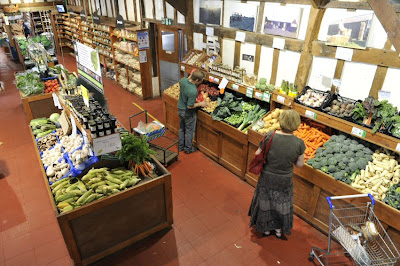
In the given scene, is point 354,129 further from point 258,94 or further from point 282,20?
point 282,20

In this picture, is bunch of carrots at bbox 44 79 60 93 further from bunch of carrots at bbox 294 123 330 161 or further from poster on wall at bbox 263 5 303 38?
bunch of carrots at bbox 294 123 330 161

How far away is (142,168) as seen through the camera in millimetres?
3684

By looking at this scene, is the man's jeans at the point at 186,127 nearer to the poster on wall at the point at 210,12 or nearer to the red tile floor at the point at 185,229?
the red tile floor at the point at 185,229

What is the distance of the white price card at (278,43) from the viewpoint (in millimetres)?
4647

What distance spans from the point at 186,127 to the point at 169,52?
3.44 m

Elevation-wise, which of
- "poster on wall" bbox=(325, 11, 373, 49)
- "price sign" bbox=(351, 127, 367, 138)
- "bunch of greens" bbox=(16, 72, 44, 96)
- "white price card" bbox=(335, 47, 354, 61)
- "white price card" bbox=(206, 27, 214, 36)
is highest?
"poster on wall" bbox=(325, 11, 373, 49)

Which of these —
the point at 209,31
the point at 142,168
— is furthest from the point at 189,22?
the point at 142,168

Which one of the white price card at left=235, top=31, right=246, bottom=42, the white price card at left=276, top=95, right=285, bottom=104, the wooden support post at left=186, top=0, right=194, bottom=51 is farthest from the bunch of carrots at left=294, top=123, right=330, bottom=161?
the wooden support post at left=186, top=0, right=194, bottom=51

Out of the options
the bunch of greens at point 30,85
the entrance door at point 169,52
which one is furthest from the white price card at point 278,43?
the bunch of greens at point 30,85

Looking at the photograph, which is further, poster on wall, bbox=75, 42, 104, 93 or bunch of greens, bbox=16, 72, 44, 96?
bunch of greens, bbox=16, 72, 44, 96

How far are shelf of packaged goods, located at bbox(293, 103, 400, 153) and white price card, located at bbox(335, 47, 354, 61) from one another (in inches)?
34.2

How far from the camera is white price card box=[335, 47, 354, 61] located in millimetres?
3848

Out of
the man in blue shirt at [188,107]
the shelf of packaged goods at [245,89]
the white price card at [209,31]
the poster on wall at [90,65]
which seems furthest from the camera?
the white price card at [209,31]

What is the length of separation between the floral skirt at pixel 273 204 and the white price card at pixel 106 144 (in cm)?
193
